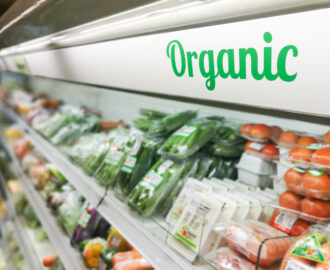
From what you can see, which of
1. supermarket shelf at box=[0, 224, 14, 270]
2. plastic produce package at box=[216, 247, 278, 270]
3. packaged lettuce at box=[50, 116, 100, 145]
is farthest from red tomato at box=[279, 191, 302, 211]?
supermarket shelf at box=[0, 224, 14, 270]

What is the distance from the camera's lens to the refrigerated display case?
775 millimetres

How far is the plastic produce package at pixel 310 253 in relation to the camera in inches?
28.6

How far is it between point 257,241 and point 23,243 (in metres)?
2.60

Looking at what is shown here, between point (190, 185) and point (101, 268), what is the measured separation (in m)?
0.70

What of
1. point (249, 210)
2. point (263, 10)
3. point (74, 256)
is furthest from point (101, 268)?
point (263, 10)

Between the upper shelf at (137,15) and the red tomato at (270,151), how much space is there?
635 millimetres

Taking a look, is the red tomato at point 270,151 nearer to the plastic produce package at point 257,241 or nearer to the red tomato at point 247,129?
the red tomato at point 247,129

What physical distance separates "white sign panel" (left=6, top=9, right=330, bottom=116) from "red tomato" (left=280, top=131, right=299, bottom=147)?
1.27 feet

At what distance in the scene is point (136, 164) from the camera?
1.64 m

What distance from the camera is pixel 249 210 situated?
114 cm

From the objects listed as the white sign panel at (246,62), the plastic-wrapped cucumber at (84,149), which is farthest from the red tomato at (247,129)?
the plastic-wrapped cucumber at (84,149)

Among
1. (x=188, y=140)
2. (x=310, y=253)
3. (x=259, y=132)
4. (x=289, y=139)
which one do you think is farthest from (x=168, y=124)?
(x=310, y=253)

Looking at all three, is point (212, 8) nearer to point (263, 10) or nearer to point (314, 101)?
point (263, 10)

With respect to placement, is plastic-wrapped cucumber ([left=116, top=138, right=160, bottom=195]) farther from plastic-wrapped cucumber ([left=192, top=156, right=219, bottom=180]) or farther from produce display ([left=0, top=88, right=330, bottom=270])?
plastic-wrapped cucumber ([left=192, top=156, right=219, bottom=180])
